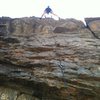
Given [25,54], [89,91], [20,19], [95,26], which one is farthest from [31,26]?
[89,91]

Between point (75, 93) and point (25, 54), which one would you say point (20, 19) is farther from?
point (75, 93)

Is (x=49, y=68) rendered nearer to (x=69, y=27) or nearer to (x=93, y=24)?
(x=69, y=27)

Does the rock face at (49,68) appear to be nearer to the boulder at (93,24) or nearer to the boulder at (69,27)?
the boulder at (93,24)

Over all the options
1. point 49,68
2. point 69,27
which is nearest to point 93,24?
point 69,27

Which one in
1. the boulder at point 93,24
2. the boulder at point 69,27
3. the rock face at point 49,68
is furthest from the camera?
the boulder at point 69,27

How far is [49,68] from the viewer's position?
66.6ft

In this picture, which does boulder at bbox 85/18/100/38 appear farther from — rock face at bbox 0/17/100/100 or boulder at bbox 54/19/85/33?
rock face at bbox 0/17/100/100

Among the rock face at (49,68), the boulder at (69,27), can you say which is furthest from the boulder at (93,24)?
the rock face at (49,68)

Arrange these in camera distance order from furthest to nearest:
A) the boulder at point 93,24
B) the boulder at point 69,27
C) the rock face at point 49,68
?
the boulder at point 69,27
the boulder at point 93,24
the rock face at point 49,68

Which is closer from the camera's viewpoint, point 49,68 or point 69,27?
point 49,68

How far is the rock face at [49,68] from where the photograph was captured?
1909 centimetres

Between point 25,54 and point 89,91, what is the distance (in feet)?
22.1

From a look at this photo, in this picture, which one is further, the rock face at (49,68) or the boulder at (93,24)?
the boulder at (93,24)

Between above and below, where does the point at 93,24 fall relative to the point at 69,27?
above
